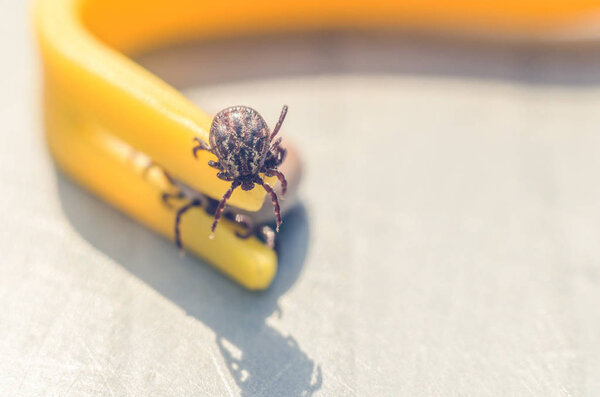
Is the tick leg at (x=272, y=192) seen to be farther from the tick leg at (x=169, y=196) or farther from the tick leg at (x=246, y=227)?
the tick leg at (x=169, y=196)

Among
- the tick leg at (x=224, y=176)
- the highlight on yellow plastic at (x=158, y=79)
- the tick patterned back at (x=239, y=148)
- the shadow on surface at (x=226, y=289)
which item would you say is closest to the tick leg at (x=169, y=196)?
the highlight on yellow plastic at (x=158, y=79)

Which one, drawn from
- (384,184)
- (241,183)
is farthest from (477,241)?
(241,183)

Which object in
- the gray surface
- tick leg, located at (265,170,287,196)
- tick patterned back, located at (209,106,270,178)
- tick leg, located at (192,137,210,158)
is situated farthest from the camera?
the gray surface

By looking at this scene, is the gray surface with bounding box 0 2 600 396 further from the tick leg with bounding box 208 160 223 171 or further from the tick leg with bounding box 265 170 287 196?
the tick leg with bounding box 208 160 223 171

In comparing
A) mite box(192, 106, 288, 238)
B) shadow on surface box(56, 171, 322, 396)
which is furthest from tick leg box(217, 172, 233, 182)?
shadow on surface box(56, 171, 322, 396)

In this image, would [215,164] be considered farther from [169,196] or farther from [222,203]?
[169,196]

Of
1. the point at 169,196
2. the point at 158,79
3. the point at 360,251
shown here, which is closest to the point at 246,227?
the point at 169,196
